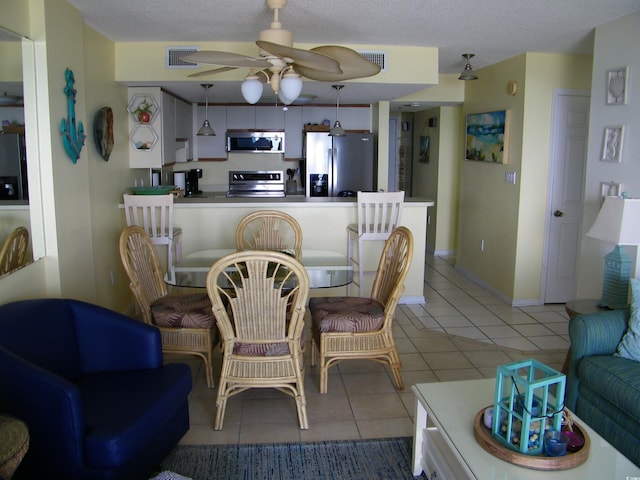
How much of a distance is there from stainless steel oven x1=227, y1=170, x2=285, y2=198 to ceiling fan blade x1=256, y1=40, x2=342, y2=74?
15.2 ft

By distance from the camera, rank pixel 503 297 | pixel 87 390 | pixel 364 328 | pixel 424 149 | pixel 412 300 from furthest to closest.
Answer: pixel 424 149 < pixel 503 297 < pixel 412 300 < pixel 364 328 < pixel 87 390

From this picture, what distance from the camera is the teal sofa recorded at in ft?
7.89

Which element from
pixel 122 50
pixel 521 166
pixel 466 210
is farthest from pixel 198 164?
pixel 521 166

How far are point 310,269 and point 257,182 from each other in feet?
13.6

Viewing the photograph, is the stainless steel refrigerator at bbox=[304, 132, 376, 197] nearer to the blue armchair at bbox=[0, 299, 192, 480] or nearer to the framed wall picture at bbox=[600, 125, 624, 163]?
the framed wall picture at bbox=[600, 125, 624, 163]

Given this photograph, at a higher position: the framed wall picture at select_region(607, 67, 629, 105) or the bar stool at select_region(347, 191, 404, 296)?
the framed wall picture at select_region(607, 67, 629, 105)

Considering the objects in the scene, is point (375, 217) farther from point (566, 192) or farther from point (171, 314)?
point (171, 314)

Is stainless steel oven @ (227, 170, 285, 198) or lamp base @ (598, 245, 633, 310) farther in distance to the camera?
stainless steel oven @ (227, 170, 285, 198)

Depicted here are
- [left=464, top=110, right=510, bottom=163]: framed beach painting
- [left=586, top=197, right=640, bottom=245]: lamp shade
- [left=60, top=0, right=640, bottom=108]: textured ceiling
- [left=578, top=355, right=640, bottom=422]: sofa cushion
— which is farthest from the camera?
[left=464, top=110, right=510, bottom=163]: framed beach painting

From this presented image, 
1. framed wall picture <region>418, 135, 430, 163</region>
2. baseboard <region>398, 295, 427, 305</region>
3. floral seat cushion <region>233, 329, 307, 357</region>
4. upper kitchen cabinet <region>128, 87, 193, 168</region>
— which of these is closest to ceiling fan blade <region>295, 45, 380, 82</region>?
floral seat cushion <region>233, 329, 307, 357</region>

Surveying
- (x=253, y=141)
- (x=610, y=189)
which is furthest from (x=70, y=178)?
(x=253, y=141)

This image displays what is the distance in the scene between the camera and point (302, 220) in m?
5.07

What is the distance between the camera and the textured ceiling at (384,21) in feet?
11.3

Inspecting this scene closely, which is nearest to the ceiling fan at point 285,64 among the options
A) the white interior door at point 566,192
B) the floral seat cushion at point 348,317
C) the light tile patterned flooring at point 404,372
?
the floral seat cushion at point 348,317
